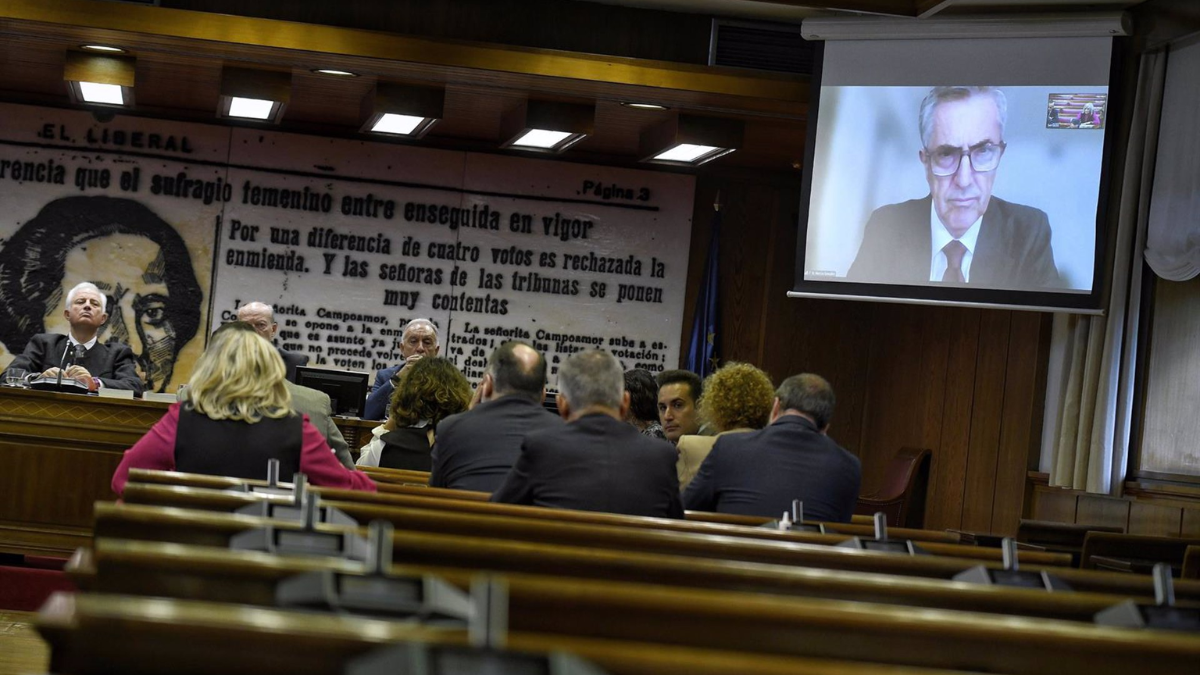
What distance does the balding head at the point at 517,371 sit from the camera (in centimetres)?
415

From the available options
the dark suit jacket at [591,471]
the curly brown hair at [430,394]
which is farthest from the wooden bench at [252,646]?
the curly brown hair at [430,394]

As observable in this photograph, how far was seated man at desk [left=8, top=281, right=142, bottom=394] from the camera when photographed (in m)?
7.02

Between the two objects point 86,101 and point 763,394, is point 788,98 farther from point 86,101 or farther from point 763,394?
point 86,101

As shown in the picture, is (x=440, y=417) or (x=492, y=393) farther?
(x=440, y=417)

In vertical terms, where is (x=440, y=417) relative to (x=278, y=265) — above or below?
below

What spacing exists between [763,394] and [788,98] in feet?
7.84

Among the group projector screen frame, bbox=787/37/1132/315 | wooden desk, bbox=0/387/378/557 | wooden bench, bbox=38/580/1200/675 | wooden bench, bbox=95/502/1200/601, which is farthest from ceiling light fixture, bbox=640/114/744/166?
wooden bench, bbox=38/580/1200/675

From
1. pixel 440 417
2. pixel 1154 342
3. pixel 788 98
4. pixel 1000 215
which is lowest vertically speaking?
pixel 440 417

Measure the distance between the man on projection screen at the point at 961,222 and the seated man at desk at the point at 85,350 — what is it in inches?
156

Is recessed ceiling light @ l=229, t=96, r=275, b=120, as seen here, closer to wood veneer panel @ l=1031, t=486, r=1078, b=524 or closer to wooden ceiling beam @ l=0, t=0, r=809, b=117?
wooden ceiling beam @ l=0, t=0, r=809, b=117

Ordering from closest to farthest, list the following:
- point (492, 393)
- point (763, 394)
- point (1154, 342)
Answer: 1. point (492, 393)
2. point (763, 394)
3. point (1154, 342)

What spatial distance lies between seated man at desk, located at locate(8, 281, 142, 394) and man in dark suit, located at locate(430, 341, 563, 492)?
3.47m

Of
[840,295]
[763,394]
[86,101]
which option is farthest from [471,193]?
[763,394]

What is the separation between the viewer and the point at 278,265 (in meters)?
8.79
